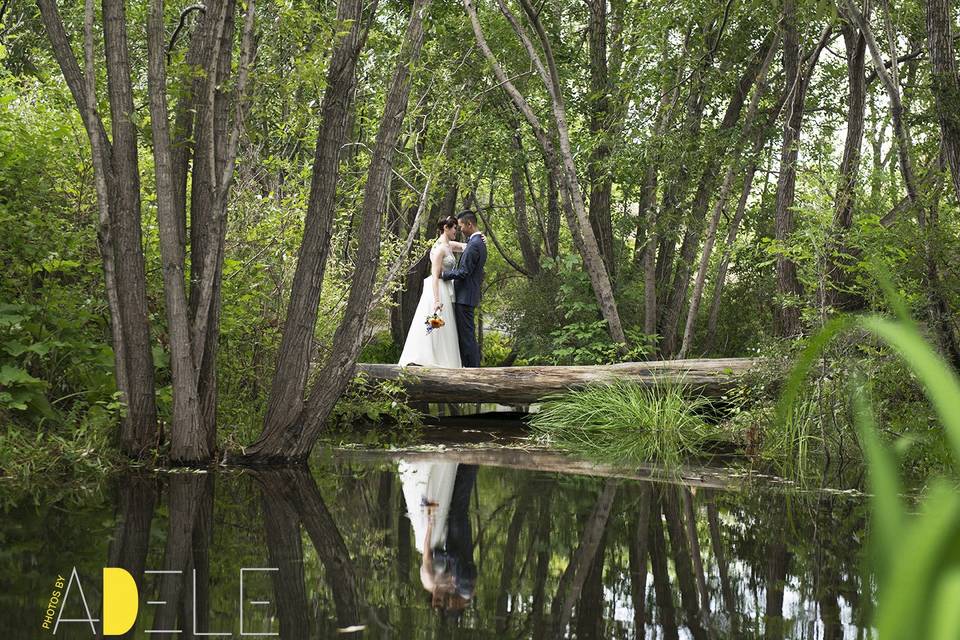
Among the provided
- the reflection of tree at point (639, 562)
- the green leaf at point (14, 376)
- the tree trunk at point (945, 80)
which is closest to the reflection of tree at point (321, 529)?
the reflection of tree at point (639, 562)

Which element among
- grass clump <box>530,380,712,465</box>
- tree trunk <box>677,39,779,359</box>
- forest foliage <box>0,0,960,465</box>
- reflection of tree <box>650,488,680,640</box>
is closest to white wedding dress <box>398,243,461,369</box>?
forest foliage <box>0,0,960,465</box>

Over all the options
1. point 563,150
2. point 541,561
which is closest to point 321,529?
point 541,561

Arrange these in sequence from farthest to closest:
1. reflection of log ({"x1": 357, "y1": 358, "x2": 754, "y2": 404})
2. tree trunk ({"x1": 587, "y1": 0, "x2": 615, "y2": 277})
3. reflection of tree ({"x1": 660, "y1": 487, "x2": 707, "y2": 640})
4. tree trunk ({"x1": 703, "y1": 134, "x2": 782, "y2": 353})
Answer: tree trunk ({"x1": 587, "y1": 0, "x2": 615, "y2": 277}) < tree trunk ({"x1": 703, "y1": 134, "x2": 782, "y2": 353}) < reflection of log ({"x1": 357, "y1": 358, "x2": 754, "y2": 404}) < reflection of tree ({"x1": 660, "y1": 487, "x2": 707, "y2": 640})

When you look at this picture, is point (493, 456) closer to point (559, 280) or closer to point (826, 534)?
point (826, 534)

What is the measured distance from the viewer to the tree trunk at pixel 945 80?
→ 26.7ft

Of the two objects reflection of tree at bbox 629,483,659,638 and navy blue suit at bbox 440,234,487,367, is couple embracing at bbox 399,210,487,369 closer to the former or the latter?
navy blue suit at bbox 440,234,487,367

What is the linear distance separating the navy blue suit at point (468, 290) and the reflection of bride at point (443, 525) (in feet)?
18.2

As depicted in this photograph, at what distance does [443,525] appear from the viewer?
584 cm

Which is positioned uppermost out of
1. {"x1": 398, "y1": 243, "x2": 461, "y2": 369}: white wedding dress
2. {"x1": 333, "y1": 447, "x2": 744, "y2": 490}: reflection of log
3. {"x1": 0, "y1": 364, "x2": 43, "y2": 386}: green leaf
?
{"x1": 398, "y1": 243, "x2": 461, "y2": 369}: white wedding dress

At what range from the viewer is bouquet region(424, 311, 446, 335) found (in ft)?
46.2

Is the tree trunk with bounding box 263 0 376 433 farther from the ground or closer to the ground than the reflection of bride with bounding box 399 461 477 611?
farther from the ground

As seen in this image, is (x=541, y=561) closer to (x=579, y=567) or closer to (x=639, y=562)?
(x=579, y=567)

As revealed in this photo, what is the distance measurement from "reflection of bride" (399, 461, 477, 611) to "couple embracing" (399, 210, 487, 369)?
5.44 m

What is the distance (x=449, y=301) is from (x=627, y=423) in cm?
418
